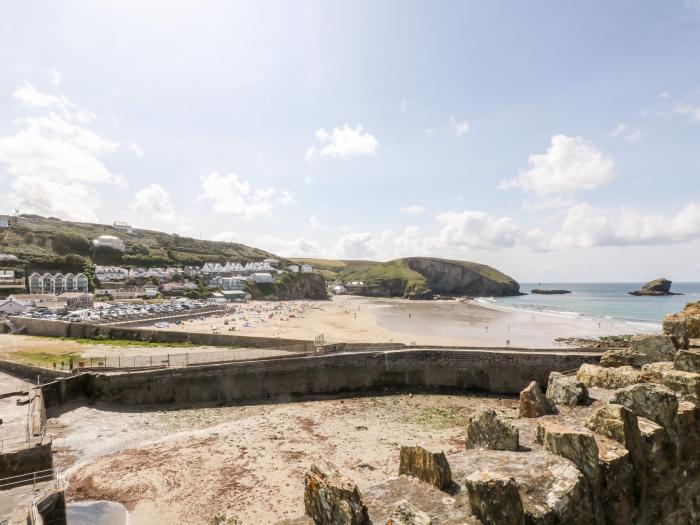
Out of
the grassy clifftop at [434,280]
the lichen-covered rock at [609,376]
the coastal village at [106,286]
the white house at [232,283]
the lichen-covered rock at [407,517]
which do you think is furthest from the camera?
the grassy clifftop at [434,280]

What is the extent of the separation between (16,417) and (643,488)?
803 inches

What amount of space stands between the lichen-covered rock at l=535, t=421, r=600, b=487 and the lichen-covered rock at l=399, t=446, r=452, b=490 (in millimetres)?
1637

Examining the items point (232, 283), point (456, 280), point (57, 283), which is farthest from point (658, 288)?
point (57, 283)

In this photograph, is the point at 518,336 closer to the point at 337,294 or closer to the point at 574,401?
the point at 574,401

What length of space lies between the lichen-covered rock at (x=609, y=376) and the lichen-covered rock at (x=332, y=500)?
7.18 meters

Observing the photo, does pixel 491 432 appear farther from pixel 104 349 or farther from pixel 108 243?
pixel 108 243

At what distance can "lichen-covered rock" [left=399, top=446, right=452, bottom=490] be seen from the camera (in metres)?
4.95

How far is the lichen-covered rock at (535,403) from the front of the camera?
25.3ft

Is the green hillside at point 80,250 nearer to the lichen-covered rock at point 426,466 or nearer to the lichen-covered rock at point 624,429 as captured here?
the lichen-covered rock at point 426,466

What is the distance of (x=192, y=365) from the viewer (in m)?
20.8

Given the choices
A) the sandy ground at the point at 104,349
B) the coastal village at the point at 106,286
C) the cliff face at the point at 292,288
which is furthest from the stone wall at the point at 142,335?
the cliff face at the point at 292,288

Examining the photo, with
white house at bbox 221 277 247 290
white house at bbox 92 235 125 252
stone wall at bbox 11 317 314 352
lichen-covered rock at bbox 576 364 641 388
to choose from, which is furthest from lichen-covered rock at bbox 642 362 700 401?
white house at bbox 92 235 125 252

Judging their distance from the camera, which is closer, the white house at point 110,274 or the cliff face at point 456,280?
the white house at point 110,274

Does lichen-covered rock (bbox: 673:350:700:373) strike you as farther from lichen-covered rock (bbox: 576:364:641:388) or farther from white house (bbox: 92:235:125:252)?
white house (bbox: 92:235:125:252)
